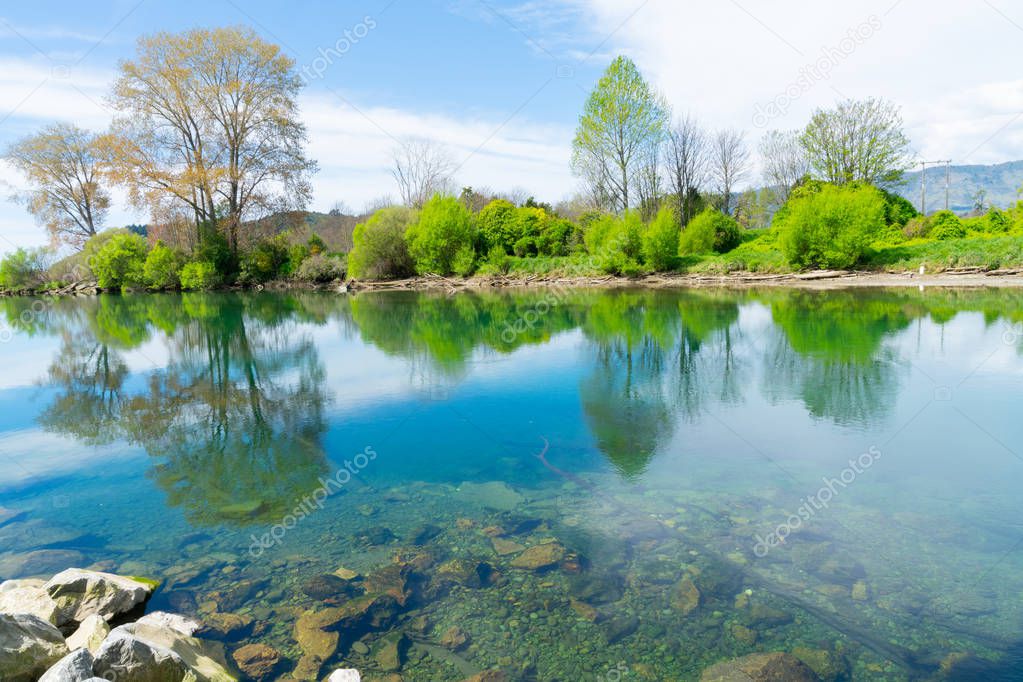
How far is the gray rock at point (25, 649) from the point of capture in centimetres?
296

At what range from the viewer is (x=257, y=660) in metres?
3.65

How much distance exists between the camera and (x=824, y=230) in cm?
2958

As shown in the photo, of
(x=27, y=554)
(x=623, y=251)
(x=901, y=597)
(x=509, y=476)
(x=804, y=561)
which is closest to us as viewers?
(x=901, y=597)

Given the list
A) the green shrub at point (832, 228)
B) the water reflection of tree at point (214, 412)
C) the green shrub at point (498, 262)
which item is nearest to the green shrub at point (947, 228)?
the green shrub at point (832, 228)

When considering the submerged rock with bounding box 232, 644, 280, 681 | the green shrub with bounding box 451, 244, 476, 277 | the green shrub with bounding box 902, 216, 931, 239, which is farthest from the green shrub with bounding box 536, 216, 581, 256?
the submerged rock with bounding box 232, 644, 280, 681

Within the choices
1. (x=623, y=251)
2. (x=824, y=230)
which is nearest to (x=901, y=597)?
(x=824, y=230)

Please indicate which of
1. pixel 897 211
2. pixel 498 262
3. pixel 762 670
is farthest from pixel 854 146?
pixel 762 670

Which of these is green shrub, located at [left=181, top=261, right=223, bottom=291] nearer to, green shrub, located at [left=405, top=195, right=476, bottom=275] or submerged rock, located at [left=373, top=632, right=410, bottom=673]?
green shrub, located at [left=405, top=195, right=476, bottom=275]

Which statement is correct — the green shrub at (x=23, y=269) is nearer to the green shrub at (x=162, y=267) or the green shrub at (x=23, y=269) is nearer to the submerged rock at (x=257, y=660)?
the green shrub at (x=162, y=267)

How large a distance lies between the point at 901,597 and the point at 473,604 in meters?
2.95

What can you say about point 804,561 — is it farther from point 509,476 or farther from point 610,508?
point 509,476

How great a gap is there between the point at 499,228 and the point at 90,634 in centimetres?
4094

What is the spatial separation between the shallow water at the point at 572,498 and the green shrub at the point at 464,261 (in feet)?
88.9

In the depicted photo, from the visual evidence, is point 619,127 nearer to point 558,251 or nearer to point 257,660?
point 558,251
